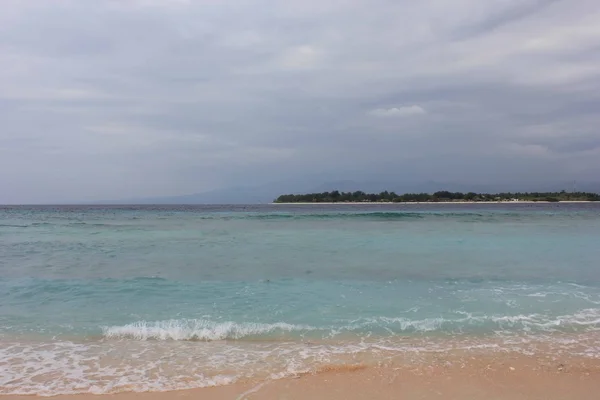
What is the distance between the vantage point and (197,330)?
689cm

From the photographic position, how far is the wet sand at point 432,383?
14.7ft

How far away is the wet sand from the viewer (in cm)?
449

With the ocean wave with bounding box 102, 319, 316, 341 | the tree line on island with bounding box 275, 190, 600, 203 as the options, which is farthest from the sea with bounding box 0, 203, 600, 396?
the tree line on island with bounding box 275, 190, 600, 203

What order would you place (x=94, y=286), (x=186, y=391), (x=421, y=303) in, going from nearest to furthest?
(x=186, y=391) → (x=421, y=303) → (x=94, y=286)

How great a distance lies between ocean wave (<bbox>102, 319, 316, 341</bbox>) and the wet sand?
1.86 metres

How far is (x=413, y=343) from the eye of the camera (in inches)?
244

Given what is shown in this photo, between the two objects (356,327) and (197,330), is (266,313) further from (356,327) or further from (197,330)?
(356,327)

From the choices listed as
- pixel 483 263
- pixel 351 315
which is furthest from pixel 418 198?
pixel 351 315

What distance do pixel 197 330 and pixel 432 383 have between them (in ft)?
12.6

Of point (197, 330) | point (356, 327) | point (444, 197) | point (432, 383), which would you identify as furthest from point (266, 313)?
point (444, 197)

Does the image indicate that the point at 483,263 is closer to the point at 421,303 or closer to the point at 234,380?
the point at 421,303

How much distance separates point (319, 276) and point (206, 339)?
5272mm

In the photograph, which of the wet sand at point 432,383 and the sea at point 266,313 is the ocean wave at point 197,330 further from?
the wet sand at point 432,383

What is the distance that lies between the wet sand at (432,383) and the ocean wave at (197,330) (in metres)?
1.86
